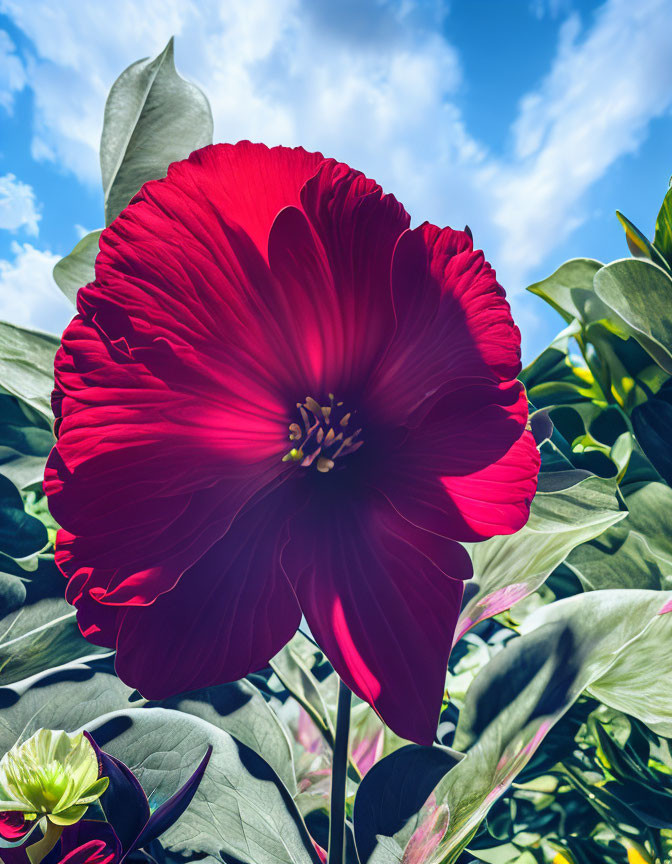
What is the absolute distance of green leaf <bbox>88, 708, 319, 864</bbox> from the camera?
0.70 ft

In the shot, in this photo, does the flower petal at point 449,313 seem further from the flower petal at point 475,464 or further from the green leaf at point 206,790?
the green leaf at point 206,790

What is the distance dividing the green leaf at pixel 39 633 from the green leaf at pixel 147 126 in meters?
0.17

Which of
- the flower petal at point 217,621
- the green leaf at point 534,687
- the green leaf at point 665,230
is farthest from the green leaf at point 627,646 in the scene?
the green leaf at point 665,230

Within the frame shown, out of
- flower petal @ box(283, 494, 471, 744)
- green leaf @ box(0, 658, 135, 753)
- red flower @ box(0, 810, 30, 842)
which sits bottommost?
red flower @ box(0, 810, 30, 842)

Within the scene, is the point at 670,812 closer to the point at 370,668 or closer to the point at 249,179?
the point at 370,668

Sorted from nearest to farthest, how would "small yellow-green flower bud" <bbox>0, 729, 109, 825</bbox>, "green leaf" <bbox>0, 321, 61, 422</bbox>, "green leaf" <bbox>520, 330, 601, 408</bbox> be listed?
"small yellow-green flower bud" <bbox>0, 729, 109, 825</bbox> < "green leaf" <bbox>0, 321, 61, 422</bbox> < "green leaf" <bbox>520, 330, 601, 408</bbox>

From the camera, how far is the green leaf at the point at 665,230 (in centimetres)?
35

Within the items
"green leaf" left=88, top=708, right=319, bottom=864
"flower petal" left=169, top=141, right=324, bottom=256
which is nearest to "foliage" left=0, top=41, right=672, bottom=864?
"green leaf" left=88, top=708, right=319, bottom=864

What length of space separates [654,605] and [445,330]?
122 mm

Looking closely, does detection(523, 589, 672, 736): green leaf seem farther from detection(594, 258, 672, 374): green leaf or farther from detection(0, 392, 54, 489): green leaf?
detection(0, 392, 54, 489): green leaf

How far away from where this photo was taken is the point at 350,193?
7.4 inches

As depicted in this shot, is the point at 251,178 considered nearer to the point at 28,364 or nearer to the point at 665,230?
the point at 28,364

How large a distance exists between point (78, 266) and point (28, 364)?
0.18ft

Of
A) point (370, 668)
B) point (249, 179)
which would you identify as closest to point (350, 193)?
point (249, 179)
